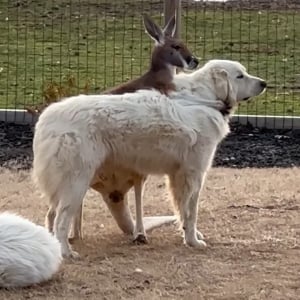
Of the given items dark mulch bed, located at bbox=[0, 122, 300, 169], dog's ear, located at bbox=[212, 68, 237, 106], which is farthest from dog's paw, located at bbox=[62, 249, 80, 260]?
dark mulch bed, located at bbox=[0, 122, 300, 169]

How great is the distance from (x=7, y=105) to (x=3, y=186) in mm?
3636

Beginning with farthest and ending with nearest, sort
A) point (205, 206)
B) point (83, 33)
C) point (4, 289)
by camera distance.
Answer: point (83, 33)
point (205, 206)
point (4, 289)

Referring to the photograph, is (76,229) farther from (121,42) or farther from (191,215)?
(121,42)

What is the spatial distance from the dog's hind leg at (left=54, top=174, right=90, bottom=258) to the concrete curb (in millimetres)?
4919

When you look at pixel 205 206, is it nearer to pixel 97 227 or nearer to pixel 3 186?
pixel 97 227

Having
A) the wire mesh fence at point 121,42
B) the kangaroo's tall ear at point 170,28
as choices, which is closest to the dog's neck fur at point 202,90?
the kangaroo's tall ear at point 170,28

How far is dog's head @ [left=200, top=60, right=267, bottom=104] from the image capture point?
7.74 meters

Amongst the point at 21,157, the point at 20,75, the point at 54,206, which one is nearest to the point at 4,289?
the point at 54,206

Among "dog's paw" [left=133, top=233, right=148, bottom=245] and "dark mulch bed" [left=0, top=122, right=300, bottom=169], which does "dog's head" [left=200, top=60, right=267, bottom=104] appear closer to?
"dog's paw" [left=133, top=233, right=148, bottom=245]

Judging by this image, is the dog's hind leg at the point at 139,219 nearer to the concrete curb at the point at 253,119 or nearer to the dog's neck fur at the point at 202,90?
the dog's neck fur at the point at 202,90

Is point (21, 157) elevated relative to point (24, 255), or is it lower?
lower

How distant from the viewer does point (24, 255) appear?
6.07 metres

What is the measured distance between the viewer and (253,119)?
12.2 m

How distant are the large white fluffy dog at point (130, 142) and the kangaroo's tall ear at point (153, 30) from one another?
2111mm
